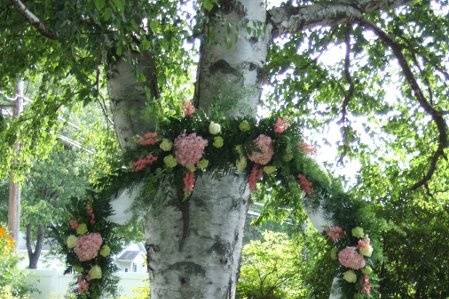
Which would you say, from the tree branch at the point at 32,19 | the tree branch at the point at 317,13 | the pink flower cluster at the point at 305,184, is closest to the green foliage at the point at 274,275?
the tree branch at the point at 317,13

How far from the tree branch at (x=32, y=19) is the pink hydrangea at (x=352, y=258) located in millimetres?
1718

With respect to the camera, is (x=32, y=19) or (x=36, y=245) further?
(x=36, y=245)

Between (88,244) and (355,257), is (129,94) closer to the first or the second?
(88,244)

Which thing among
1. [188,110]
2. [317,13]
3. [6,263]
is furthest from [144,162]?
[6,263]

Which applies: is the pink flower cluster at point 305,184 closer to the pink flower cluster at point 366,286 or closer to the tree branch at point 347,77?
the pink flower cluster at point 366,286

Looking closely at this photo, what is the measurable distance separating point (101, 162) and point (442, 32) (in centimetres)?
341

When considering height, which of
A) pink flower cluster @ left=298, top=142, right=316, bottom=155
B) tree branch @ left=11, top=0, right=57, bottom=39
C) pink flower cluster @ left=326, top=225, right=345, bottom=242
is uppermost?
tree branch @ left=11, top=0, right=57, bottom=39

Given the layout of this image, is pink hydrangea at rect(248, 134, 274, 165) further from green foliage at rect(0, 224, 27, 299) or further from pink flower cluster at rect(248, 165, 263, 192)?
green foliage at rect(0, 224, 27, 299)

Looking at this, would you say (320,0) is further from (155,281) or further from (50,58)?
(155,281)

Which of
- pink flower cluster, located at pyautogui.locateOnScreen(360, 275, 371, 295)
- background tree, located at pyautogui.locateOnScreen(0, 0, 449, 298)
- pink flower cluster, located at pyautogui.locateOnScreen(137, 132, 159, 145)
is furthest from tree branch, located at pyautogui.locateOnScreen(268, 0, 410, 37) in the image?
pink flower cluster, located at pyautogui.locateOnScreen(360, 275, 371, 295)

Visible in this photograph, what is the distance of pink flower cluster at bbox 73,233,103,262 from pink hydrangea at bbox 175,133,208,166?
0.50m

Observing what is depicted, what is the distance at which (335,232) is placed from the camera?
275 cm

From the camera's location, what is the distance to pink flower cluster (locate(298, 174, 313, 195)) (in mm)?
2684

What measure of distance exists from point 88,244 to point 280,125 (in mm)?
980
